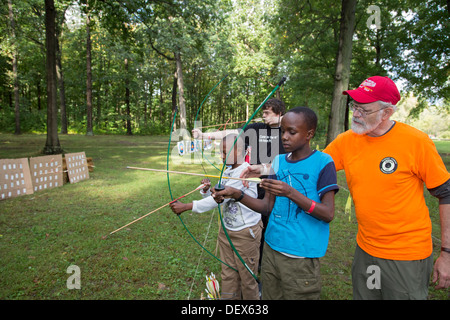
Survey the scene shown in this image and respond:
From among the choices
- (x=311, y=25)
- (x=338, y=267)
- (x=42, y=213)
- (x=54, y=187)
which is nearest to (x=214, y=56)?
(x=311, y=25)

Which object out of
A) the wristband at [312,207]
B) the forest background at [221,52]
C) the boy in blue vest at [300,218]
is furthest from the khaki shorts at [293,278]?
the forest background at [221,52]

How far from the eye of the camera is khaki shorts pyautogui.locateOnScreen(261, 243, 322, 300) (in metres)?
1.55

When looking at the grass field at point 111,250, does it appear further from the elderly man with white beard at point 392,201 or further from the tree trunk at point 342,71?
the tree trunk at point 342,71

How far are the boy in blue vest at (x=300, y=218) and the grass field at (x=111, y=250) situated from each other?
129 centimetres

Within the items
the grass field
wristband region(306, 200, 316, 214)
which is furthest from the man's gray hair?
the grass field

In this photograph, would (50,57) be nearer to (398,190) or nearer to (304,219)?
(304,219)

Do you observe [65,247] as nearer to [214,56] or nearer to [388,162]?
[388,162]

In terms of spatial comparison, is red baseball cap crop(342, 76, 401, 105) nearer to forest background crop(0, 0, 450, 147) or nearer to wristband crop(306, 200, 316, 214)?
wristband crop(306, 200, 316, 214)

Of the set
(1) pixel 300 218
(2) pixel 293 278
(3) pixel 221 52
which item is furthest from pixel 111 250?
(3) pixel 221 52

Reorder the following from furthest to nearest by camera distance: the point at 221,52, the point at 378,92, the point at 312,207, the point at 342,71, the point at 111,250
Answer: the point at 221,52, the point at 342,71, the point at 111,250, the point at 378,92, the point at 312,207

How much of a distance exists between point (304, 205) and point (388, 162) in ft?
1.99

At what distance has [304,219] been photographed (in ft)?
5.27

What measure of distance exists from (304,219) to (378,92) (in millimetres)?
920

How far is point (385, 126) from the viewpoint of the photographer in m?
1.61
